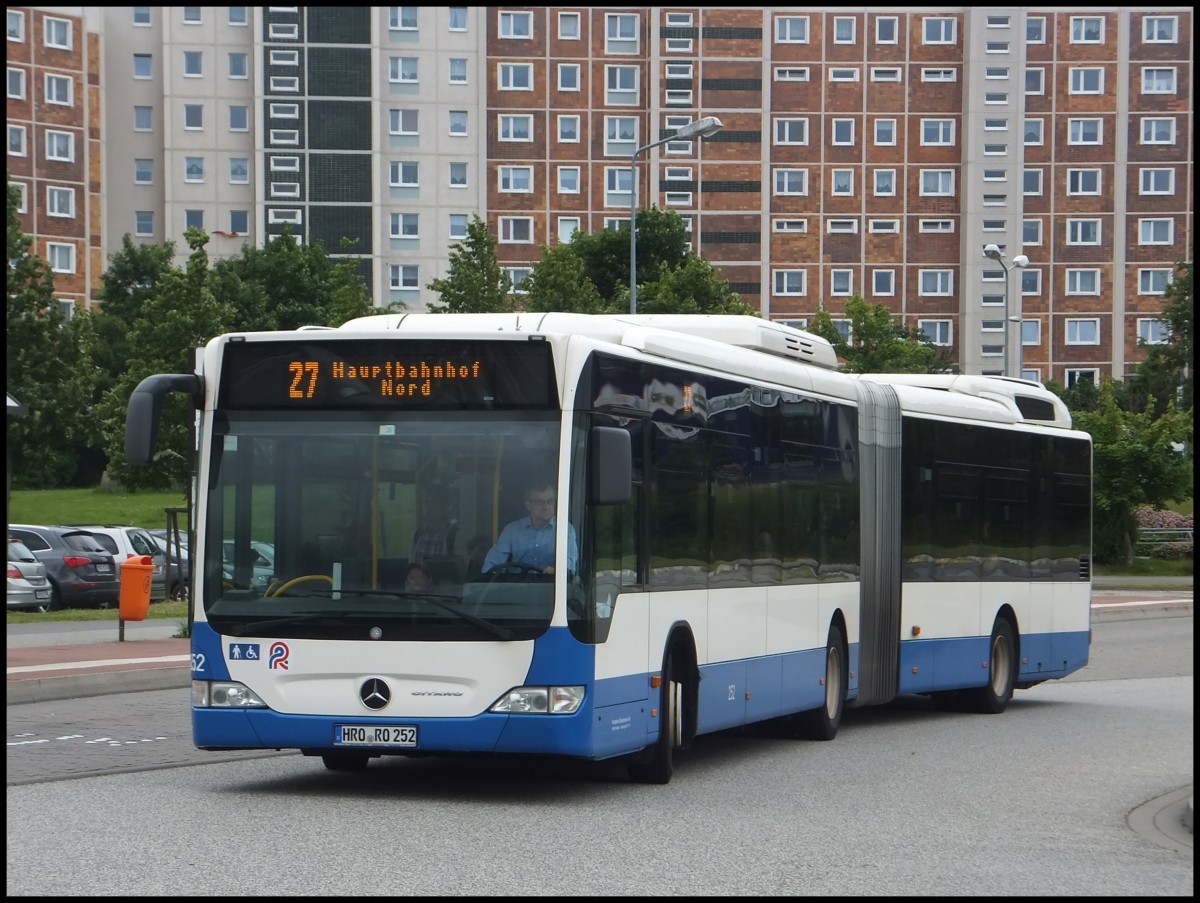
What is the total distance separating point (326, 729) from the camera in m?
11.2

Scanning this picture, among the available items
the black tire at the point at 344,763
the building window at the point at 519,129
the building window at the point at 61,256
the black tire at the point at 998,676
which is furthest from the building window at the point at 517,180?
the black tire at the point at 344,763

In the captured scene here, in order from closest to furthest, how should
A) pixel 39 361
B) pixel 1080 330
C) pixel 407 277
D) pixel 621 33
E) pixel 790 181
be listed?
pixel 39 361, pixel 407 277, pixel 621 33, pixel 790 181, pixel 1080 330

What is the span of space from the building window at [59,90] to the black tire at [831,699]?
94530mm

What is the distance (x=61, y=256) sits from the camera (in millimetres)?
105188

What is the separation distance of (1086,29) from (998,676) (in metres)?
102

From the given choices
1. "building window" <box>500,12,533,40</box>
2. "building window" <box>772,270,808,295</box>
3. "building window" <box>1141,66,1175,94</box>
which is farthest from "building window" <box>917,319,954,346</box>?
"building window" <box>500,12,533,40</box>

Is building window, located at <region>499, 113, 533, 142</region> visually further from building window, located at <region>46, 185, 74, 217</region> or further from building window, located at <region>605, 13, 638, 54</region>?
building window, located at <region>46, 185, 74, 217</region>

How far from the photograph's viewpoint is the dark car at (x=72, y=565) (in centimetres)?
3588

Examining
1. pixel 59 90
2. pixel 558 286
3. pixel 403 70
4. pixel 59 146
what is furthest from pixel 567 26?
pixel 558 286

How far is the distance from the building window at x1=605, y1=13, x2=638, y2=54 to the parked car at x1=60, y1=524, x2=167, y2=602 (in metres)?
77.1

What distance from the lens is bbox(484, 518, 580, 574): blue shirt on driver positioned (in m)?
11.1

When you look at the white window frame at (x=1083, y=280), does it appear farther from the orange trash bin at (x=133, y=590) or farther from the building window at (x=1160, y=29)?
the orange trash bin at (x=133, y=590)

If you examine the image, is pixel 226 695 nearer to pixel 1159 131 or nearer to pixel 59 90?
pixel 59 90

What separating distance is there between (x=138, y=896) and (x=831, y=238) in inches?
4263
